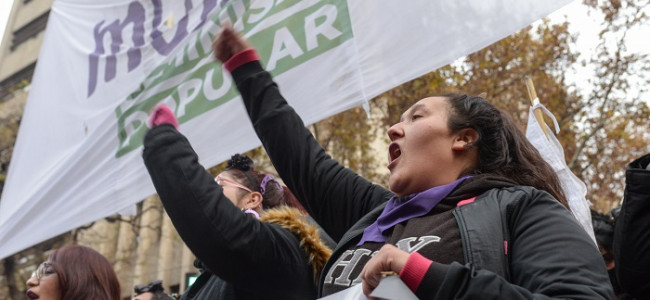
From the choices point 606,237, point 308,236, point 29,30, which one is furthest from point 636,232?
point 29,30

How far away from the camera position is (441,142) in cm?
209

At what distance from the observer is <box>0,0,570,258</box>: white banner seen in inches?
115

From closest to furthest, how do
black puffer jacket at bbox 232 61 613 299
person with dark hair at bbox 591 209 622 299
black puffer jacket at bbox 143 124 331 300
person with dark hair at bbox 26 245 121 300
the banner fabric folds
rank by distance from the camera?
black puffer jacket at bbox 232 61 613 299, black puffer jacket at bbox 143 124 331 300, the banner fabric folds, person with dark hair at bbox 26 245 121 300, person with dark hair at bbox 591 209 622 299

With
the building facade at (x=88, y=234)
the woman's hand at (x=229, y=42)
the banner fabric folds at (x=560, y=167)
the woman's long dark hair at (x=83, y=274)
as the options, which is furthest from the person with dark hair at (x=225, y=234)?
the building facade at (x=88, y=234)

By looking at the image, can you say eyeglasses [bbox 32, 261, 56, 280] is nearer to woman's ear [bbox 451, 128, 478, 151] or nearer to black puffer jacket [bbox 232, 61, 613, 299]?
black puffer jacket [bbox 232, 61, 613, 299]

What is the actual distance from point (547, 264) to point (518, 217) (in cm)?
19

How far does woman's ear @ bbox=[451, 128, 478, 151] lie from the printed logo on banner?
1197mm

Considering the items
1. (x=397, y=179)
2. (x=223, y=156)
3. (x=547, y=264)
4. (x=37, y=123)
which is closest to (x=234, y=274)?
(x=397, y=179)

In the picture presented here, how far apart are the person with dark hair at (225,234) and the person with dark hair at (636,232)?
1.00m

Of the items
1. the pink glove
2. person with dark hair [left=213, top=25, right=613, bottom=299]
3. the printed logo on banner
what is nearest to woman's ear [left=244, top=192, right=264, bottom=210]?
the printed logo on banner

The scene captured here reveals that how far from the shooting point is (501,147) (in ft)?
6.98

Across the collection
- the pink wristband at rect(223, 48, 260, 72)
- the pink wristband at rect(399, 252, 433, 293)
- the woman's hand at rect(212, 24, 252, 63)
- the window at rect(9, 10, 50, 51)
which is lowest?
the pink wristband at rect(399, 252, 433, 293)

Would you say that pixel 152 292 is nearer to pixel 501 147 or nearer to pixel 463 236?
pixel 501 147

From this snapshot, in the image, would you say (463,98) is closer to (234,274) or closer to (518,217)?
(518,217)
